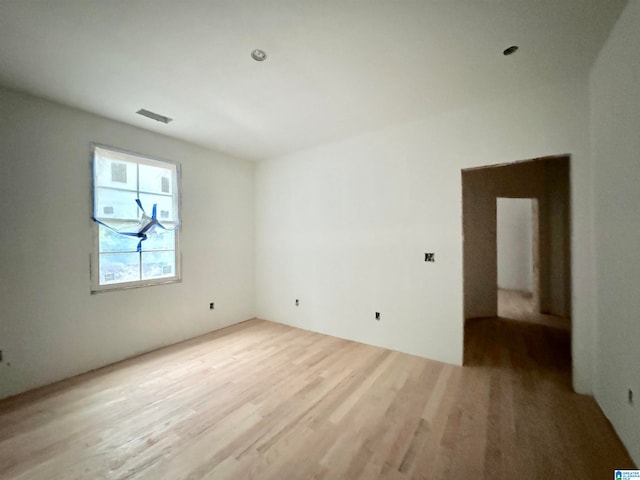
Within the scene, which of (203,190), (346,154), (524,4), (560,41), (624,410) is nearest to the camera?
(524,4)

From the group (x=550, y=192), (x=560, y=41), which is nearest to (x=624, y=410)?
(x=560, y=41)

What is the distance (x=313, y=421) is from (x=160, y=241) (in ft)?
9.51

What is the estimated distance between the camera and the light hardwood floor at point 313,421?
1434 mm

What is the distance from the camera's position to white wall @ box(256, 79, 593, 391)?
2133 millimetres

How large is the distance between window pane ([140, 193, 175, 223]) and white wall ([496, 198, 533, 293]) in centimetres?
723

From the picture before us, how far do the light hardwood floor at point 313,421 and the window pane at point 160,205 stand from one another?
5.89 feet

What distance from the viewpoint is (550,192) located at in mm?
4480

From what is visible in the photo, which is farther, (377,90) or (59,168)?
(59,168)

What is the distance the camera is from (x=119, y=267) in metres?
2.87

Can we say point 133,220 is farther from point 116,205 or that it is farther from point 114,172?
point 114,172

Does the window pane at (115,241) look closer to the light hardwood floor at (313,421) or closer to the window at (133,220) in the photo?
the window at (133,220)

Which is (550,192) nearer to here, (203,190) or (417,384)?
(417,384)

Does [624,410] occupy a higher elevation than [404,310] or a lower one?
lower

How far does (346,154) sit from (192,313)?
3215 millimetres
